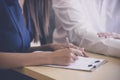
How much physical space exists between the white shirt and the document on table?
15cm

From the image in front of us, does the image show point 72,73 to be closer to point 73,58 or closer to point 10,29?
point 73,58

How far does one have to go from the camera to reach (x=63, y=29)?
4.66ft

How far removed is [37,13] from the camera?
135cm

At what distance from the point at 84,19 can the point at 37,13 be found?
28cm

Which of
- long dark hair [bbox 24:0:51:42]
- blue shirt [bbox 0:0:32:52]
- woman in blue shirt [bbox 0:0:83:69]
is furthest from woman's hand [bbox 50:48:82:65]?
long dark hair [bbox 24:0:51:42]

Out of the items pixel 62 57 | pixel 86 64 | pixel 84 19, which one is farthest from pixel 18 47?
pixel 84 19

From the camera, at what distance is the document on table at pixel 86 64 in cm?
96

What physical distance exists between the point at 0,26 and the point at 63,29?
0.48 m

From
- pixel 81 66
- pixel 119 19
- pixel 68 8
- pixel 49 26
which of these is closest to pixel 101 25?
pixel 119 19

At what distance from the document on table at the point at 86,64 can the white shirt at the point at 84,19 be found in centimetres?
15

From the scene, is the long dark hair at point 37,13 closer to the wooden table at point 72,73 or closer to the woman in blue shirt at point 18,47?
the woman in blue shirt at point 18,47

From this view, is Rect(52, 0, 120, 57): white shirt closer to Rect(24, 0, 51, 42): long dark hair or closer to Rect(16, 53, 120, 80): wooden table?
Rect(24, 0, 51, 42): long dark hair

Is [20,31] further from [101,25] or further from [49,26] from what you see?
[101,25]

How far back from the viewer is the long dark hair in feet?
4.37
